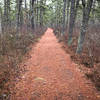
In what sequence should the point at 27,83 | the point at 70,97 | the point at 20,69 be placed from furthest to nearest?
the point at 20,69 → the point at 27,83 → the point at 70,97

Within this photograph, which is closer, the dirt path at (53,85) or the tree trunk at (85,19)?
the dirt path at (53,85)

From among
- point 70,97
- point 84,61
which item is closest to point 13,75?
point 70,97

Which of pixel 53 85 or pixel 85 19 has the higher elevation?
pixel 85 19

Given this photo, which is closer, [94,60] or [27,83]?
[27,83]

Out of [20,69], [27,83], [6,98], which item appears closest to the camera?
[6,98]

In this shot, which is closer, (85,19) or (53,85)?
(53,85)

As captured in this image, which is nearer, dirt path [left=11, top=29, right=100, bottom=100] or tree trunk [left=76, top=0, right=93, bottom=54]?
dirt path [left=11, top=29, right=100, bottom=100]

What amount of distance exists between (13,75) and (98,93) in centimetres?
357

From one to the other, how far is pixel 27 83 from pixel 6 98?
1.26m

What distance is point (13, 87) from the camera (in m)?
4.67

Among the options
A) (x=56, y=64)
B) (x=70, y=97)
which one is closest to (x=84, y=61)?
(x=56, y=64)

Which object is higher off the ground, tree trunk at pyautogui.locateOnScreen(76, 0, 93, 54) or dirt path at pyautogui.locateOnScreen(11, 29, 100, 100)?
tree trunk at pyautogui.locateOnScreen(76, 0, 93, 54)

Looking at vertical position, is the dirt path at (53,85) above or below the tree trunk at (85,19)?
below

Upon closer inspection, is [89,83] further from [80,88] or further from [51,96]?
[51,96]
